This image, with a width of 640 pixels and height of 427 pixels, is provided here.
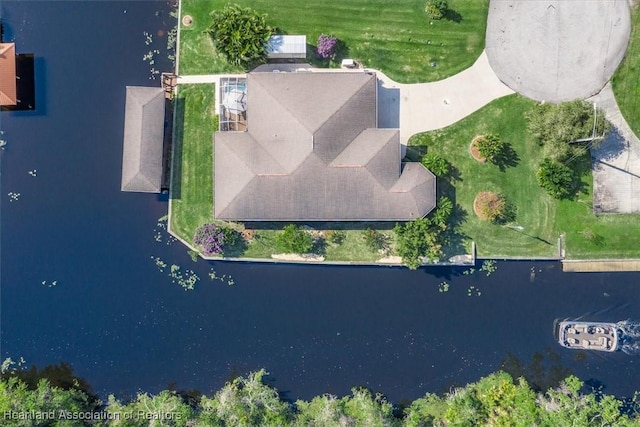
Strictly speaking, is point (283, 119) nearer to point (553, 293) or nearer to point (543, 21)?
point (543, 21)

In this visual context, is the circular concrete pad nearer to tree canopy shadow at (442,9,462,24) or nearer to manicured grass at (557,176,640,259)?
tree canopy shadow at (442,9,462,24)

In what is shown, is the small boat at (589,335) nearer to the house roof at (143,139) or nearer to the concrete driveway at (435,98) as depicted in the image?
the concrete driveway at (435,98)

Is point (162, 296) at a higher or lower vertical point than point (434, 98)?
lower

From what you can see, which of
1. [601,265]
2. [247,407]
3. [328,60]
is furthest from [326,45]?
[247,407]

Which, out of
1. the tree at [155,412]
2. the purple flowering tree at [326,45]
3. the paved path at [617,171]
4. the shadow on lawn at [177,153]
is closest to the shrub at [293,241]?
the shadow on lawn at [177,153]

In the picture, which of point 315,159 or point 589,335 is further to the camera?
point 589,335

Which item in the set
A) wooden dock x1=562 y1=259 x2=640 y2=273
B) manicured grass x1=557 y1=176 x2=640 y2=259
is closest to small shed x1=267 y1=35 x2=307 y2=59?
manicured grass x1=557 y1=176 x2=640 y2=259

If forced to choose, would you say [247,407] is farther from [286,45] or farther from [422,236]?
[286,45]

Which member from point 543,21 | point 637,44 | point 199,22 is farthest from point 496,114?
point 199,22
